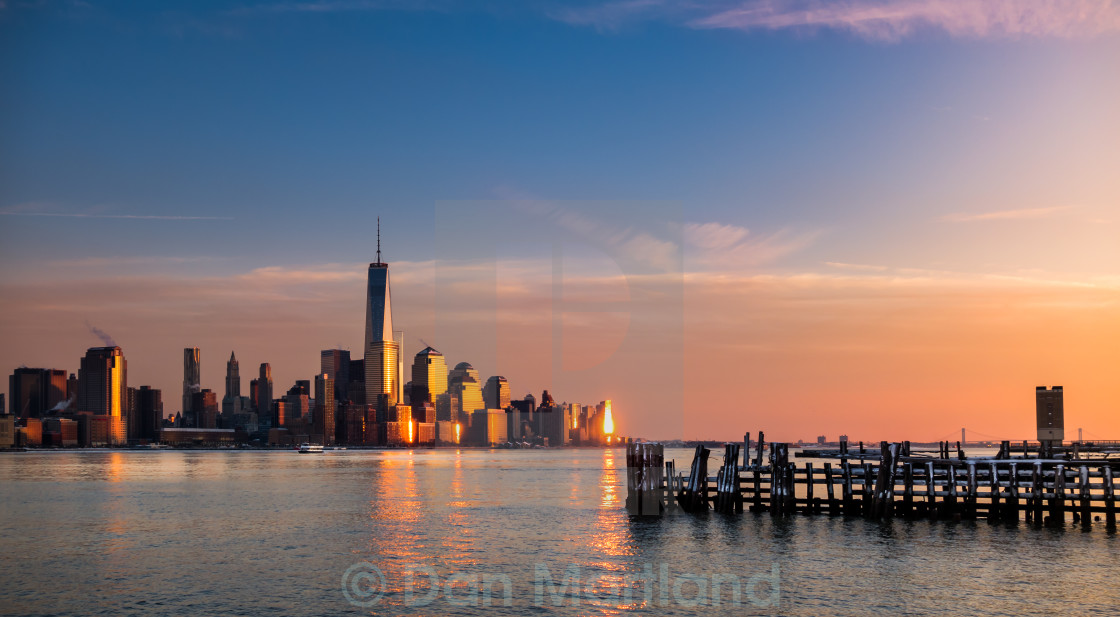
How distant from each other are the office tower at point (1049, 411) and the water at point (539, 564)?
114 feet

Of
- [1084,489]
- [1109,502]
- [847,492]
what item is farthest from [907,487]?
[1109,502]

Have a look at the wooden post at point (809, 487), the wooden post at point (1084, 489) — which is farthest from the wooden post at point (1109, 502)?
the wooden post at point (809, 487)

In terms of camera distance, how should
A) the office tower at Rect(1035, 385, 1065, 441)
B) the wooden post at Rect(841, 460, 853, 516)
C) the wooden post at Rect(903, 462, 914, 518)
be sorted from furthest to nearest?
the office tower at Rect(1035, 385, 1065, 441), the wooden post at Rect(841, 460, 853, 516), the wooden post at Rect(903, 462, 914, 518)

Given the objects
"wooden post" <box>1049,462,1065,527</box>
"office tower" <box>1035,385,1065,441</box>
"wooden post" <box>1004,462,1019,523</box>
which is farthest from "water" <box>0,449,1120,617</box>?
"office tower" <box>1035,385,1065,441</box>

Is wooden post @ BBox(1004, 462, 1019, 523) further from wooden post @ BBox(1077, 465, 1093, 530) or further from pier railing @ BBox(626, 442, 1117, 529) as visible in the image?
wooden post @ BBox(1077, 465, 1093, 530)

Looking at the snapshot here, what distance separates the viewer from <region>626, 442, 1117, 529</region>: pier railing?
49.9m

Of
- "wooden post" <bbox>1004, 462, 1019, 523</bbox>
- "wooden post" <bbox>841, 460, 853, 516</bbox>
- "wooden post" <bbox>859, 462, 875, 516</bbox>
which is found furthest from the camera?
"wooden post" <bbox>841, 460, 853, 516</bbox>

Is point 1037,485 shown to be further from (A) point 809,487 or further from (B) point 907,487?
(A) point 809,487

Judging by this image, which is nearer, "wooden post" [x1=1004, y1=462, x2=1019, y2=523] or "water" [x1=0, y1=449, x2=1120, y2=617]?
"water" [x1=0, y1=449, x2=1120, y2=617]

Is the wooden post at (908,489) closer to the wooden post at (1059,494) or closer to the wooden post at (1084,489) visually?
the wooden post at (1059,494)

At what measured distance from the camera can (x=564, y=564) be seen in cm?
4100

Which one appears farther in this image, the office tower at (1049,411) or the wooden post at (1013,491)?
the office tower at (1049,411)

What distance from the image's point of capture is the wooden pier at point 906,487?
5000 centimetres

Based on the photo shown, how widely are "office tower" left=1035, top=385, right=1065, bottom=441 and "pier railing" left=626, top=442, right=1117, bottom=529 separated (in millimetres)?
23256
